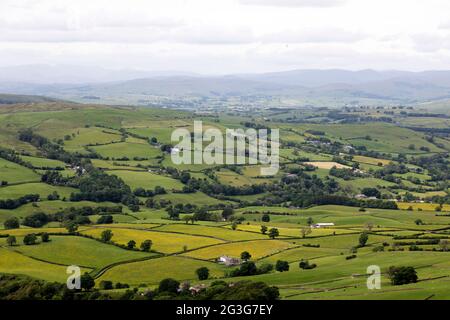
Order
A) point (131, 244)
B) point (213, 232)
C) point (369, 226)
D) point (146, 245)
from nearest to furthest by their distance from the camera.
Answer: point (146, 245)
point (131, 244)
point (213, 232)
point (369, 226)

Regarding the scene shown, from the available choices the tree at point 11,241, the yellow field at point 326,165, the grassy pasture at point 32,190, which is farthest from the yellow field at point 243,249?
the yellow field at point 326,165

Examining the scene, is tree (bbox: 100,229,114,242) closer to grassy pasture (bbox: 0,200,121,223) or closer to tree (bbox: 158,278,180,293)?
tree (bbox: 158,278,180,293)

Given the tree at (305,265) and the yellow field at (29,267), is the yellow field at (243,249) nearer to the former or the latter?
the tree at (305,265)

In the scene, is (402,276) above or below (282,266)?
above

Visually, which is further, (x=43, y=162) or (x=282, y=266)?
(x=43, y=162)

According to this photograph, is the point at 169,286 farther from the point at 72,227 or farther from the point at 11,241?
the point at 72,227

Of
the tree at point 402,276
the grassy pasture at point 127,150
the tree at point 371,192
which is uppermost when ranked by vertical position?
the tree at point 402,276

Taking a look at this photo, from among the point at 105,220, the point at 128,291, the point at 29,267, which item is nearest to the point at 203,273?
the point at 128,291
